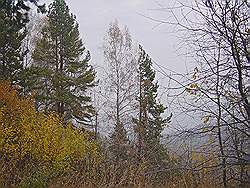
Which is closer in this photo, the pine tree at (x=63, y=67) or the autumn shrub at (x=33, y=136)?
the autumn shrub at (x=33, y=136)

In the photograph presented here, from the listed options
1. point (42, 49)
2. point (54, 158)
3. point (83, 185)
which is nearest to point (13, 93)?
point (54, 158)

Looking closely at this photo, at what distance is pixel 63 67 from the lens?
30.7 metres

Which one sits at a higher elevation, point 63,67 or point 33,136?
point 63,67

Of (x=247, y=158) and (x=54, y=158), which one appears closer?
(x=247, y=158)

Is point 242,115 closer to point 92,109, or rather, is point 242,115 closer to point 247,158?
point 247,158

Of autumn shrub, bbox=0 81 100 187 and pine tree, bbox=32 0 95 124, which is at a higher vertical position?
pine tree, bbox=32 0 95 124

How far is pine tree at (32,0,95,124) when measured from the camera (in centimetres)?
2941

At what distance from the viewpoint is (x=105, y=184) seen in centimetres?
1116

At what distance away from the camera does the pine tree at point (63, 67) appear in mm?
29406

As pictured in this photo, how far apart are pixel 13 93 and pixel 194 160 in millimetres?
21190

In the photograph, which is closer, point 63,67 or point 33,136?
point 33,136

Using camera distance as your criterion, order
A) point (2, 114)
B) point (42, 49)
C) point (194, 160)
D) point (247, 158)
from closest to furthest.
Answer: point (247, 158) → point (194, 160) → point (2, 114) → point (42, 49)

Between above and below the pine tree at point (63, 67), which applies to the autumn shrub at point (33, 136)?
below

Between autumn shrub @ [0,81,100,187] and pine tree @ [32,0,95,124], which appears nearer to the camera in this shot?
autumn shrub @ [0,81,100,187]
